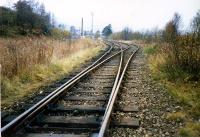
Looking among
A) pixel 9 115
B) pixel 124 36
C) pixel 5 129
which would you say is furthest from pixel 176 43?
pixel 124 36

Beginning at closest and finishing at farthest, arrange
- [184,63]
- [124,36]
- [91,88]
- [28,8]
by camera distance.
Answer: [91,88]
[184,63]
[28,8]
[124,36]

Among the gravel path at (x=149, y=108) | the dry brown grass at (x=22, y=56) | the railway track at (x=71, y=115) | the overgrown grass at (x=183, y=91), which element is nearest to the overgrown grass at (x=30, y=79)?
the dry brown grass at (x=22, y=56)

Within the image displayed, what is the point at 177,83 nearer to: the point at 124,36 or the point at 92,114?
the point at 92,114

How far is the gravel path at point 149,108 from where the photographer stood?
19.4 ft

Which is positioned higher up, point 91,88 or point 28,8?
point 28,8

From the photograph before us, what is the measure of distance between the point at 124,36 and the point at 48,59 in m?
68.1

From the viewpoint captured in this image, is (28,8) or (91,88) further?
(28,8)

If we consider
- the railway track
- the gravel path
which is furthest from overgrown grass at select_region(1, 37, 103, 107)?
the gravel path

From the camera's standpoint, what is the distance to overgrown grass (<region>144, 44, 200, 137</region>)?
6.16 metres

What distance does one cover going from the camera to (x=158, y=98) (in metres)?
8.55

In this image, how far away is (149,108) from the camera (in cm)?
753

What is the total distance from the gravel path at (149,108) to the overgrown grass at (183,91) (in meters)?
0.19

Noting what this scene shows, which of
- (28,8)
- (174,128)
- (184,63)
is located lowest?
(174,128)

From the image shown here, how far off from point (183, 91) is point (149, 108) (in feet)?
6.24
